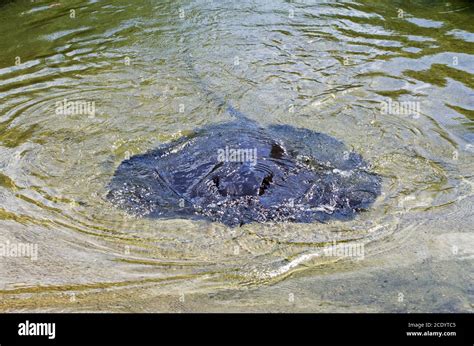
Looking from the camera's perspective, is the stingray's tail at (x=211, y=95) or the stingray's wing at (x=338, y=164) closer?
the stingray's wing at (x=338, y=164)

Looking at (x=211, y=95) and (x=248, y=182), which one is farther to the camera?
(x=211, y=95)

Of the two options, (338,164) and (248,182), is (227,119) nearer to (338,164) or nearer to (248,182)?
(338,164)

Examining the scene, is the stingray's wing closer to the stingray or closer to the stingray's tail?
the stingray

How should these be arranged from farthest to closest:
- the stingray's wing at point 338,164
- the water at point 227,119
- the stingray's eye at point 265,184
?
the stingray's wing at point 338,164, the stingray's eye at point 265,184, the water at point 227,119

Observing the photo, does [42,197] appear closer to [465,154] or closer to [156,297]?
[156,297]

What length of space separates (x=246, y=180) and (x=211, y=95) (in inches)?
113

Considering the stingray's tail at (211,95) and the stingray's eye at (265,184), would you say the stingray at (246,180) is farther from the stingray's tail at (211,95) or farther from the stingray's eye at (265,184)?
the stingray's tail at (211,95)

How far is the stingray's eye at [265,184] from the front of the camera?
5.50 m

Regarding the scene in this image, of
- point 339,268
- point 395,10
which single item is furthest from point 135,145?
point 395,10

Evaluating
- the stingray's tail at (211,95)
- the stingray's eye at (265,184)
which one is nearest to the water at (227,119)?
the stingray's tail at (211,95)

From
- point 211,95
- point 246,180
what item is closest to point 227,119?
point 211,95

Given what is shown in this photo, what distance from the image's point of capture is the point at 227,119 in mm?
7391

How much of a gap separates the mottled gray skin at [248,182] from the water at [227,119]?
0.17m

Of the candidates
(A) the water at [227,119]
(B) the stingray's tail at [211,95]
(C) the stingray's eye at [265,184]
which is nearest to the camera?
(A) the water at [227,119]
